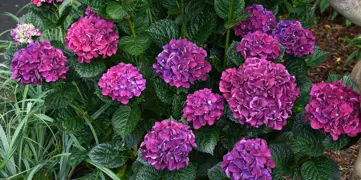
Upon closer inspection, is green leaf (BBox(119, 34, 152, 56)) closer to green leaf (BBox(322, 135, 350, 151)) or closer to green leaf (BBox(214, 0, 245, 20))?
green leaf (BBox(214, 0, 245, 20))

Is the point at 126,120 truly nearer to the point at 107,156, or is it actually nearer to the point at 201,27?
the point at 107,156

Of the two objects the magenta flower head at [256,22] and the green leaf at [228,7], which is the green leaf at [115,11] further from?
the magenta flower head at [256,22]

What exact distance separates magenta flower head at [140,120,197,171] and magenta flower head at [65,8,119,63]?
15.9 inches

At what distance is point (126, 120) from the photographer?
192 centimetres

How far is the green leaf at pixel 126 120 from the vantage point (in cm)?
191

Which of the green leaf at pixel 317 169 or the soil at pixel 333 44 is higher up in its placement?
the green leaf at pixel 317 169

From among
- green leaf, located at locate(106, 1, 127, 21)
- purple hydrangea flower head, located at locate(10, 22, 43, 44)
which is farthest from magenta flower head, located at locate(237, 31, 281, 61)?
purple hydrangea flower head, located at locate(10, 22, 43, 44)

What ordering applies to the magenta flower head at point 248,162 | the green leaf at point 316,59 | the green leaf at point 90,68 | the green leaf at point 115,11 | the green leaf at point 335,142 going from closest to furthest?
the magenta flower head at point 248,162 < the green leaf at point 335,142 < the green leaf at point 115,11 < the green leaf at point 90,68 < the green leaf at point 316,59

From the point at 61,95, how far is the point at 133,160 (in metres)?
0.50

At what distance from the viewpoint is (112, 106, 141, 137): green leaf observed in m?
1.91

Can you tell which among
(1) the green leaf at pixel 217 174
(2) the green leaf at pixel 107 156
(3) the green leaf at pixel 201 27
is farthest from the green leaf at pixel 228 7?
(2) the green leaf at pixel 107 156

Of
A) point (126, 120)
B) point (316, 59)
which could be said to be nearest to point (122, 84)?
point (126, 120)

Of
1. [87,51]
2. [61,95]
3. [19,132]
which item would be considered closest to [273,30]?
[87,51]

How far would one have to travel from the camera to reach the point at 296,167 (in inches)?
78.8
